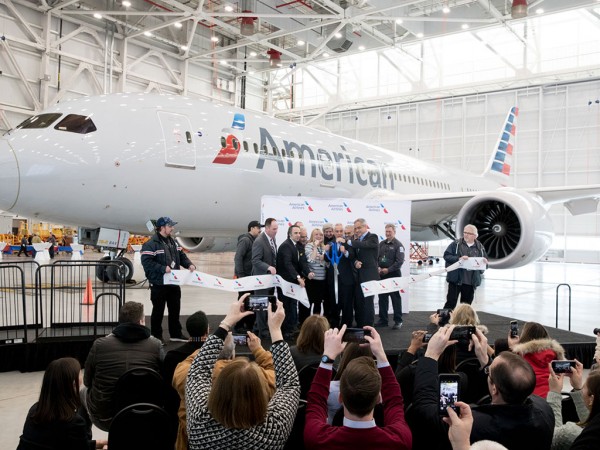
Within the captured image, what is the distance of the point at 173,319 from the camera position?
5.09 m

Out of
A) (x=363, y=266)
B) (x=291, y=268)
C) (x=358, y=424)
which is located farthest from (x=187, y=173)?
(x=358, y=424)

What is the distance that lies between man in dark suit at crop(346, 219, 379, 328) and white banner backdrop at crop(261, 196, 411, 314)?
2.88ft

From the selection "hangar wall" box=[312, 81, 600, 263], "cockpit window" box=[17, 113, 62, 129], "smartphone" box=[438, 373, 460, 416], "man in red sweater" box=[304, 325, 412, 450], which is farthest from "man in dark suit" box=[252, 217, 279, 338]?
"hangar wall" box=[312, 81, 600, 263]

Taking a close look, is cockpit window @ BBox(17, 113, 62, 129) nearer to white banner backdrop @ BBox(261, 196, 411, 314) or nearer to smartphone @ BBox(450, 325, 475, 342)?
white banner backdrop @ BBox(261, 196, 411, 314)

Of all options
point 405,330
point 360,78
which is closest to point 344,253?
point 405,330

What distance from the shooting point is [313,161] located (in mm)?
9625

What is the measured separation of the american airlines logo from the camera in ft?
27.0

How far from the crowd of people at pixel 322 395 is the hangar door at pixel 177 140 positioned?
14.9 ft

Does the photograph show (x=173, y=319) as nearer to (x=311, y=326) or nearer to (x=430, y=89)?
(x=311, y=326)

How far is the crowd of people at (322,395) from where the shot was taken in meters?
1.79

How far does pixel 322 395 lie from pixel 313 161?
7766 millimetres

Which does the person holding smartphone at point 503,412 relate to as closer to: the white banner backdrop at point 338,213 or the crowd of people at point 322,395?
the crowd of people at point 322,395

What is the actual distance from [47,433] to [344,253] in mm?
4366

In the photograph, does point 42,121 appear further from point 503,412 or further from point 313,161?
Answer: point 503,412
